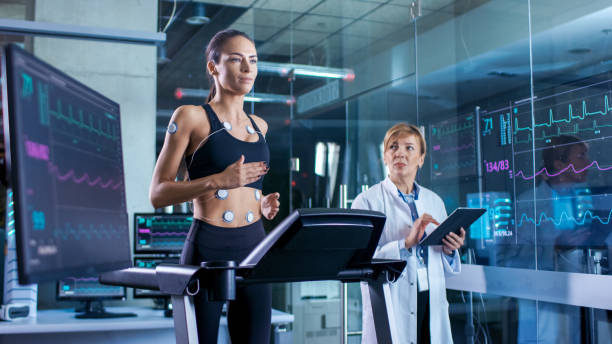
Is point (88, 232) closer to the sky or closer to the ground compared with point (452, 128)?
closer to the ground

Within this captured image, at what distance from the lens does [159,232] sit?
3.50m

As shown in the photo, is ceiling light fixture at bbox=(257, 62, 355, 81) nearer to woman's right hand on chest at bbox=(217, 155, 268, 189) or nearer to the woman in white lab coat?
the woman in white lab coat

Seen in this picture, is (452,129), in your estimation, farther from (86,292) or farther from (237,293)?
(237,293)

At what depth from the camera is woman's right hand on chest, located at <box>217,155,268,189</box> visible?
1.46 meters

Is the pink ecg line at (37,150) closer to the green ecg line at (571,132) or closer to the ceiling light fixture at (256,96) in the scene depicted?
the green ecg line at (571,132)

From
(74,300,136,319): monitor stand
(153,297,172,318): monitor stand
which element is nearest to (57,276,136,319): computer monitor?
(74,300,136,319): monitor stand

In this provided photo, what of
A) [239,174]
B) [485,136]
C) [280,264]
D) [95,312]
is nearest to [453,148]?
[485,136]

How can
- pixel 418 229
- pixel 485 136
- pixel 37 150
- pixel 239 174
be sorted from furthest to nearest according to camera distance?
pixel 485 136 → pixel 418 229 → pixel 239 174 → pixel 37 150

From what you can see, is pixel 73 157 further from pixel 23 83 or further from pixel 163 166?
pixel 163 166

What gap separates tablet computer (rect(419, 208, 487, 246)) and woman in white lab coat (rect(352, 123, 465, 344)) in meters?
0.05

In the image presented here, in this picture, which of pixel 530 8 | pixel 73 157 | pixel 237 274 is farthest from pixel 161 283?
pixel 530 8

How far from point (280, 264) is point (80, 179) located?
1.36 feet

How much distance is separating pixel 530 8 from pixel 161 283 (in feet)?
8.50

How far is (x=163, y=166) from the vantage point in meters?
1.65
